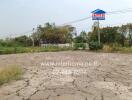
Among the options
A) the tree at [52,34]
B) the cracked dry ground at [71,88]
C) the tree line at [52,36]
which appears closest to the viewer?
the cracked dry ground at [71,88]

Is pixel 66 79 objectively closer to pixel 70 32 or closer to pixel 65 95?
pixel 65 95

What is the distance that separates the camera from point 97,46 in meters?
20.8

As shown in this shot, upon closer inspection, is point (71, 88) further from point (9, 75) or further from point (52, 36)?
point (52, 36)

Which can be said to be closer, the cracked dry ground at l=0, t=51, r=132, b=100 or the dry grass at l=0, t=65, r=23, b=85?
the cracked dry ground at l=0, t=51, r=132, b=100

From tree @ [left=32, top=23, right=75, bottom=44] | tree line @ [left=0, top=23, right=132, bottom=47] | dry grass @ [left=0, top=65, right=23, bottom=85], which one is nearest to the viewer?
dry grass @ [left=0, top=65, right=23, bottom=85]

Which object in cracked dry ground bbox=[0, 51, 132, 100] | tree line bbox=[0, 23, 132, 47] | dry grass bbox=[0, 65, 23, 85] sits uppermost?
tree line bbox=[0, 23, 132, 47]

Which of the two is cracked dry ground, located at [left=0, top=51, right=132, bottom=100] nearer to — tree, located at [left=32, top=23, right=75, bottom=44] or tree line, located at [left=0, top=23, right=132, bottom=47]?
tree line, located at [left=0, top=23, right=132, bottom=47]

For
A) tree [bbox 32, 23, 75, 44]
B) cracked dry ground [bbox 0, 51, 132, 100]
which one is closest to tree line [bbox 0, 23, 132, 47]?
tree [bbox 32, 23, 75, 44]

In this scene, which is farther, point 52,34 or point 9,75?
point 52,34

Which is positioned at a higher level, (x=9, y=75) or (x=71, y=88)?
(x=9, y=75)

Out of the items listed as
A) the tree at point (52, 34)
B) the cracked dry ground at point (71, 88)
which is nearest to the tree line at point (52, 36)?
the tree at point (52, 34)

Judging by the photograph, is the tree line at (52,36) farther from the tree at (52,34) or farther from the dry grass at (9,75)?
the dry grass at (9,75)

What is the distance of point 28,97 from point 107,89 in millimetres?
1918

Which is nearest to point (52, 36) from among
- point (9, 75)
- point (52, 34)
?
point (52, 34)
